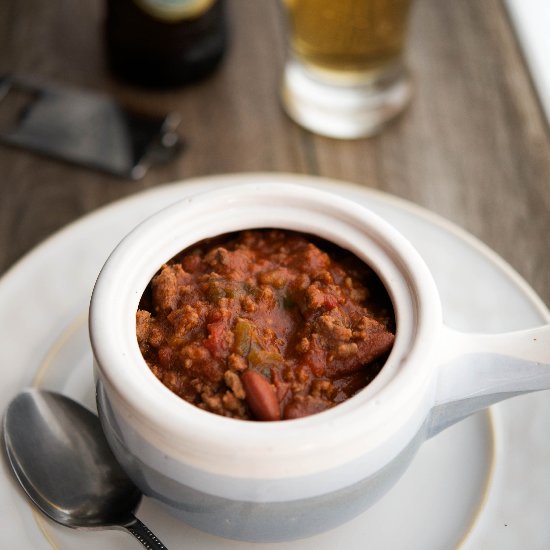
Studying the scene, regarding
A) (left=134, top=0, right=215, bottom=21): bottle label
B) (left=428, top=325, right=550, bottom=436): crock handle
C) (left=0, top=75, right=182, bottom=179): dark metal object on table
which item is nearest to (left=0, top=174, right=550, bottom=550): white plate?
(left=428, top=325, right=550, bottom=436): crock handle

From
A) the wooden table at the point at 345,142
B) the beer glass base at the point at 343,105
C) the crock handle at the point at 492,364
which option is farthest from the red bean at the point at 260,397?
the beer glass base at the point at 343,105

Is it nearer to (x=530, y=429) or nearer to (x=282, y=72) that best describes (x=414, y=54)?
(x=282, y=72)

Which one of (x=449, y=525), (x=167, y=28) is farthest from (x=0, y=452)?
(x=167, y=28)

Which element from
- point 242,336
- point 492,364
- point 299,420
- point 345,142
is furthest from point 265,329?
point 345,142

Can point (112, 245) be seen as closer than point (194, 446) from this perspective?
No

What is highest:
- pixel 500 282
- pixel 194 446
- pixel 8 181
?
pixel 194 446

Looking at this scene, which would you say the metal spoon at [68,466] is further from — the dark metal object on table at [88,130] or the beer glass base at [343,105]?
the beer glass base at [343,105]

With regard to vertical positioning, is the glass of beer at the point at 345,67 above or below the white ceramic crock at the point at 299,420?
below

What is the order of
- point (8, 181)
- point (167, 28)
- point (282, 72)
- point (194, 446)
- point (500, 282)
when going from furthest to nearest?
point (282, 72) → point (167, 28) → point (8, 181) → point (500, 282) → point (194, 446)

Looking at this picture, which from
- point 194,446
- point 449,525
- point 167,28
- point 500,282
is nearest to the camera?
point 194,446
